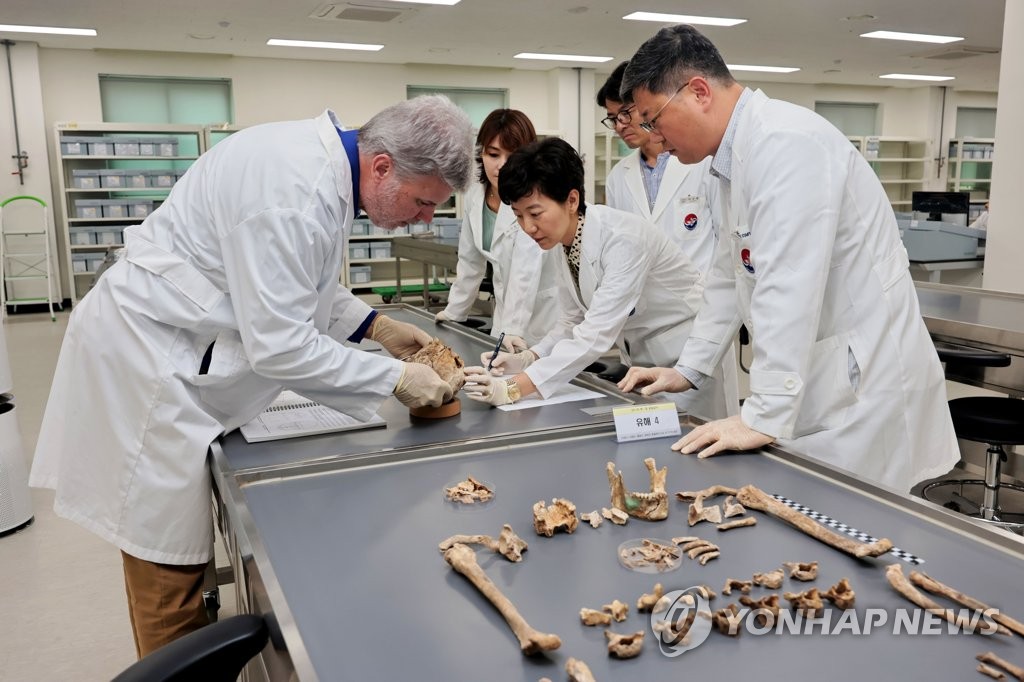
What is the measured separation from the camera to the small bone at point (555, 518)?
1.23m

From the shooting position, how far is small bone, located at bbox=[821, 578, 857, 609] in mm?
997

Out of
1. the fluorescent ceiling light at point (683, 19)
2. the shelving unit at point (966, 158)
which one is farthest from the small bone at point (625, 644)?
the shelving unit at point (966, 158)

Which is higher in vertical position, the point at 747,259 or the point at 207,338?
the point at 747,259

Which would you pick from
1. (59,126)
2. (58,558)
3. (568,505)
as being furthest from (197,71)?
(568,505)

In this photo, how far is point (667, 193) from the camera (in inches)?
136

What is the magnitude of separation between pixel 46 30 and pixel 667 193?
818 cm

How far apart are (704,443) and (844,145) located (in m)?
0.67

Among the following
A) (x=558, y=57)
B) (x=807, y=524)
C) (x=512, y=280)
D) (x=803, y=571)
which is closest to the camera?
(x=803, y=571)

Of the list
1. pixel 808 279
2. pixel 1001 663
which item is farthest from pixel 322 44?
pixel 1001 663

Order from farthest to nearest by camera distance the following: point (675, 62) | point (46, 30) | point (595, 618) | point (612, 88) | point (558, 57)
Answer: point (558, 57) → point (46, 30) → point (612, 88) → point (675, 62) → point (595, 618)

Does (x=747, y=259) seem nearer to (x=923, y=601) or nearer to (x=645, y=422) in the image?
(x=645, y=422)

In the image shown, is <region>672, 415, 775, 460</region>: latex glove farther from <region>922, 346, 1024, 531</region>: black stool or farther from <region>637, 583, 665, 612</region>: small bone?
<region>922, 346, 1024, 531</region>: black stool

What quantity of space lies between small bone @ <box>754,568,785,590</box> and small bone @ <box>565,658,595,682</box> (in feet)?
1.00

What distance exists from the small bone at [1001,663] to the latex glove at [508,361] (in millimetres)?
1533
